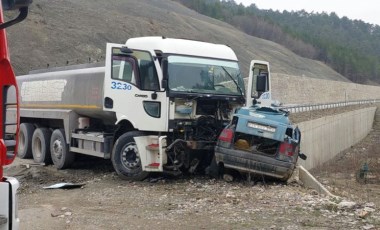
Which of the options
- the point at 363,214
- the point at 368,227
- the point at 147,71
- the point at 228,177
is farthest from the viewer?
the point at 228,177

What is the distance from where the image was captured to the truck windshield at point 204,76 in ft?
32.7

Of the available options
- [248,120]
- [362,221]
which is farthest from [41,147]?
[362,221]

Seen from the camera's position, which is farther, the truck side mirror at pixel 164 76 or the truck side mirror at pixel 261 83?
the truck side mirror at pixel 261 83

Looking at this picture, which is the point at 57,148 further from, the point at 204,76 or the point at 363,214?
the point at 363,214

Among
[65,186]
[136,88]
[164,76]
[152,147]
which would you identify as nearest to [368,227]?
[152,147]

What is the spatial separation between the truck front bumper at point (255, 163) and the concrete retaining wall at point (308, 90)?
1726 cm

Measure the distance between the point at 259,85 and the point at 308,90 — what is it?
24.4 metres

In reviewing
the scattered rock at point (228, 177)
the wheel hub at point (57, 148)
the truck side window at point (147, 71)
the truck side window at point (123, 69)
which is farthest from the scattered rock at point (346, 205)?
the wheel hub at point (57, 148)

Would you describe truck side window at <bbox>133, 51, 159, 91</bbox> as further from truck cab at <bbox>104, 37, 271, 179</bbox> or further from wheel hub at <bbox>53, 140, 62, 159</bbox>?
wheel hub at <bbox>53, 140, 62, 159</bbox>

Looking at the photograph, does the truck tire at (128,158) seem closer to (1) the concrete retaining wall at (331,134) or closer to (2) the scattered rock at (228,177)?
(2) the scattered rock at (228,177)

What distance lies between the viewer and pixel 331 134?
89.2ft

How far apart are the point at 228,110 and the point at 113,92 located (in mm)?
2407

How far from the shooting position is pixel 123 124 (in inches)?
412

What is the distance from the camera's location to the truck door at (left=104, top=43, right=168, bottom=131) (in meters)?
9.86
